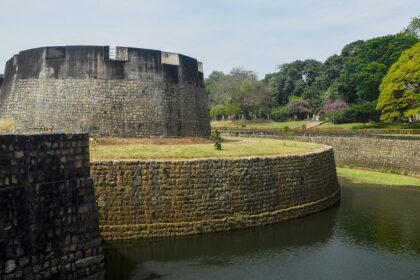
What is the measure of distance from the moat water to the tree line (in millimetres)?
22765

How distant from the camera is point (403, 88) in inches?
1390

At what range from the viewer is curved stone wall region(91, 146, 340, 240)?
39.2ft

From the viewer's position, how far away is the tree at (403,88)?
1350 inches

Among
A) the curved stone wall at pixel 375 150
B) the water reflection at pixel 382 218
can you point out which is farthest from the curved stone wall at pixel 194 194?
the curved stone wall at pixel 375 150

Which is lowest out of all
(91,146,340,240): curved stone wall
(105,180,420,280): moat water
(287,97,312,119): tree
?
(105,180,420,280): moat water

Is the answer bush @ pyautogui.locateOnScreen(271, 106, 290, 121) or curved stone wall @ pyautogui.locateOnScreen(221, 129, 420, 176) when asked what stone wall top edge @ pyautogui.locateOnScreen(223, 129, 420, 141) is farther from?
bush @ pyautogui.locateOnScreen(271, 106, 290, 121)

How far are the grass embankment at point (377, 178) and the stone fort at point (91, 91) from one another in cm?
1114

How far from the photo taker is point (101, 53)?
649 inches

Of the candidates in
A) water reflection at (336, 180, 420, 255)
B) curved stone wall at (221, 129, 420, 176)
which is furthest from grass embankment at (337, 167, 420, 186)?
water reflection at (336, 180, 420, 255)

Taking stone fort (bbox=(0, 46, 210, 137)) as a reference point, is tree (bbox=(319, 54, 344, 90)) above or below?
above

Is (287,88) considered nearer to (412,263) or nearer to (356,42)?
(356,42)

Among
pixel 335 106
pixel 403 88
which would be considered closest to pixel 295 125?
pixel 335 106

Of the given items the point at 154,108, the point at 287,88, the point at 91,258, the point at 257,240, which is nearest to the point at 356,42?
the point at 287,88

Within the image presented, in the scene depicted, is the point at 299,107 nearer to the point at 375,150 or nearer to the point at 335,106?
the point at 335,106
